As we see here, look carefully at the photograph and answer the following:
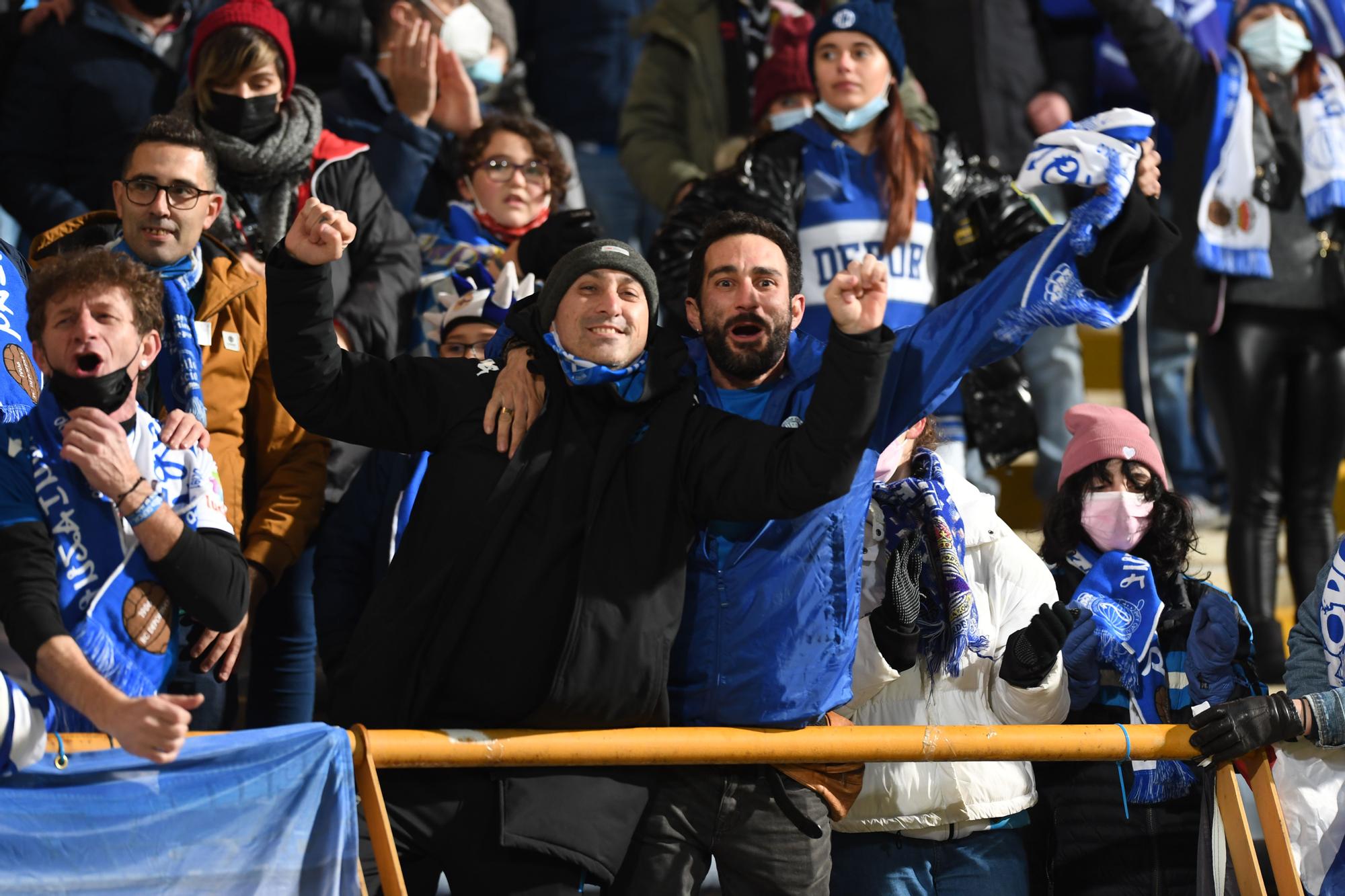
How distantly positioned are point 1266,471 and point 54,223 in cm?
367

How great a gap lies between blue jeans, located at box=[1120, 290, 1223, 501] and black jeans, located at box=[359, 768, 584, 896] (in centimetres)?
442

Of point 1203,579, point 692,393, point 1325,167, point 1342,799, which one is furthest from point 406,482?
point 1325,167

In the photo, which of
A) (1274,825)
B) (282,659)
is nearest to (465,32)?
(282,659)

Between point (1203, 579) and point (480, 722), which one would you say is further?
point (1203, 579)

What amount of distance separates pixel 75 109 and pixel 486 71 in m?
1.41

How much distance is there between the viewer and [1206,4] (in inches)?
241

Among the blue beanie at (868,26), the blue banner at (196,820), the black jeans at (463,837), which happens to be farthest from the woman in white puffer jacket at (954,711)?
the blue beanie at (868,26)

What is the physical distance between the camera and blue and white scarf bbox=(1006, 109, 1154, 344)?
352 cm

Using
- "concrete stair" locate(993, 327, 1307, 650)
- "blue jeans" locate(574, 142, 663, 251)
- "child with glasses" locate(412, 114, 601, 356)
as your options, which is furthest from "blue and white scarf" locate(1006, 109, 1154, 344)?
"blue jeans" locate(574, 142, 663, 251)

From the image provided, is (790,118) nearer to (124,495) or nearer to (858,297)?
(858,297)

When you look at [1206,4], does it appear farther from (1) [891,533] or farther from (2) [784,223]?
(1) [891,533]

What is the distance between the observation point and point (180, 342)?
3951 millimetres

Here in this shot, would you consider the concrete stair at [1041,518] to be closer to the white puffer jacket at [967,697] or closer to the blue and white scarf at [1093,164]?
the white puffer jacket at [967,697]

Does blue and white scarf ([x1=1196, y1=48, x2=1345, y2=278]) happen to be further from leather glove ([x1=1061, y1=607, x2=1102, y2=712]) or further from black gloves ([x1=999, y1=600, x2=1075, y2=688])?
black gloves ([x1=999, y1=600, x2=1075, y2=688])
